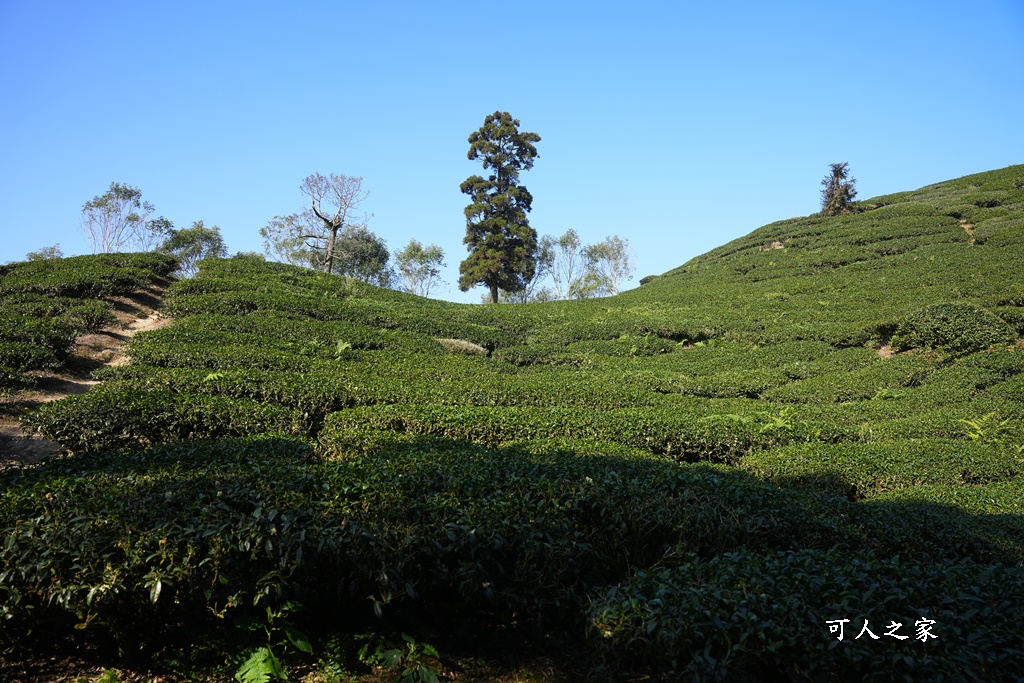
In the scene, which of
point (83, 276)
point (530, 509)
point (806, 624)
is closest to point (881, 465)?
point (806, 624)

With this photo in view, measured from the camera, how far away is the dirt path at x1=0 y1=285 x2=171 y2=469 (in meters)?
9.41

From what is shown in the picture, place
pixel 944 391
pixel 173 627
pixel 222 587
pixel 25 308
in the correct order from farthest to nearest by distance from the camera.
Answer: pixel 25 308 < pixel 944 391 < pixel 173 627 < pixel 222 587

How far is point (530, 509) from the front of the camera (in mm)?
5598

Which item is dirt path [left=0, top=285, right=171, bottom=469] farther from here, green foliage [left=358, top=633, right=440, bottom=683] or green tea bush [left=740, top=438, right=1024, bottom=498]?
green tea bush [left=740, top=438, right=1024, bottom=498]

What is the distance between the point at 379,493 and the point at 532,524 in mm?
1413

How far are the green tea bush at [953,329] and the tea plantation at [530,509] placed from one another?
0.07 meters

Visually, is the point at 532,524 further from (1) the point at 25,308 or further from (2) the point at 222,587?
(1) the point at 25,308

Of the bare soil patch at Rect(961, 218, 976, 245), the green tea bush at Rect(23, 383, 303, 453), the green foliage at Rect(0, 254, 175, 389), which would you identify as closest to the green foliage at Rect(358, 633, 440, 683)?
the green tea bush at Rect(23, 383, 303, 453)

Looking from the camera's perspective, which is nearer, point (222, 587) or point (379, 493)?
point (222, 587)

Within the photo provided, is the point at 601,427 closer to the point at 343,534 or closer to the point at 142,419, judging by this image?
the point at 343,534

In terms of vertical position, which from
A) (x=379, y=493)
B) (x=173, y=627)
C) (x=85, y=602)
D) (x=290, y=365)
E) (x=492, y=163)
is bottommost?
(x=173, y=627)

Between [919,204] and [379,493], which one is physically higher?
[919,204]

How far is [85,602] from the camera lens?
4.14m

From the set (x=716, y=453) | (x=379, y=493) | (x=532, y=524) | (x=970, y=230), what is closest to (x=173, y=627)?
(x=379, y=493)
